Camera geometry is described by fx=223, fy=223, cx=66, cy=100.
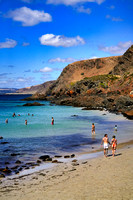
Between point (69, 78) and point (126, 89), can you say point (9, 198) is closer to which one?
point (126, 89)

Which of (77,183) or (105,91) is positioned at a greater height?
(105,91)

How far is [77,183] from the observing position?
37.3ft

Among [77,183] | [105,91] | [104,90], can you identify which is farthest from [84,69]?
[77,183]

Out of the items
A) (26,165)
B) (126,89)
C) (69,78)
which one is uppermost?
(69,78)

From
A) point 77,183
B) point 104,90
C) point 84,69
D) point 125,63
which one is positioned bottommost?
point 77,183

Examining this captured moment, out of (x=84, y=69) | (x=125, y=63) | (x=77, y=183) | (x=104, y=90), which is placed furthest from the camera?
(x=84, y=69)

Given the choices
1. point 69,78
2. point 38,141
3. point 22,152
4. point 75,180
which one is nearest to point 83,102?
point 38,141

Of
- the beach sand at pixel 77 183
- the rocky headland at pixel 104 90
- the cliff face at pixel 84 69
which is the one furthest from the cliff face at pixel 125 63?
the beach sand at pixel 77 183

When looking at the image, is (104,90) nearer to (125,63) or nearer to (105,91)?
(105,91)

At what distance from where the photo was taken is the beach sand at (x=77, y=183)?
9789 mm

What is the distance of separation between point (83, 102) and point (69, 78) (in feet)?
276

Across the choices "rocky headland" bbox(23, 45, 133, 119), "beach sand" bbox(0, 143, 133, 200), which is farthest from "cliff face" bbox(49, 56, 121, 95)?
"beach sand" bbox(0, 143, 133, 200)

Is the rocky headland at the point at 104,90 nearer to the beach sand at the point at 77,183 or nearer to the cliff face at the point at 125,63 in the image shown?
the cliff face at the point at 125,63

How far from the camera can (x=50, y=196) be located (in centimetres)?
983
